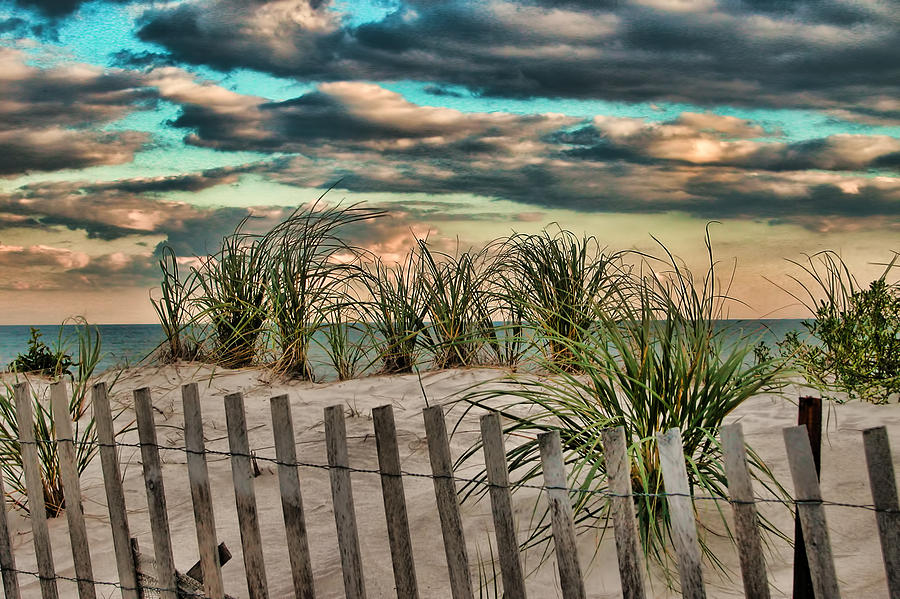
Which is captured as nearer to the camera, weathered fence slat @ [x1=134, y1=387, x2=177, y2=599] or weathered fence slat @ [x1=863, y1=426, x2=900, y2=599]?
weathered fence slat @ [x1=863, y1=426, x2=900, y2=599]

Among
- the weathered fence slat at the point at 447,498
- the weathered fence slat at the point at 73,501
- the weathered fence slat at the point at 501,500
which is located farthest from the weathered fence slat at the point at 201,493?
the weathered fence slat at the point at 501,500

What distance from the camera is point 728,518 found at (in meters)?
3.60

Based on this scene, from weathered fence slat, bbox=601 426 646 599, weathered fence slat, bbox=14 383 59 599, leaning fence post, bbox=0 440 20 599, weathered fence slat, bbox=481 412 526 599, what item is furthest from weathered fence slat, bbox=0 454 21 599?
weathered fence slat, bbox=601 426 646 599

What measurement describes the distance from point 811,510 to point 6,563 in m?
3.50

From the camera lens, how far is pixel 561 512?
6.99 feet

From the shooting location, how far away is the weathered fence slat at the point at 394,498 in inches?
92.0

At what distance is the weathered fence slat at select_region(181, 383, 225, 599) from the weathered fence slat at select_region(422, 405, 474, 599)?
1010 millimetres

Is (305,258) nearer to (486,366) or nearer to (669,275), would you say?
(486,366)

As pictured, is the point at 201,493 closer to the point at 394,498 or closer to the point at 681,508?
the point at 394,498

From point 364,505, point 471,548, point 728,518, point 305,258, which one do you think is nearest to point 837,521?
point 728,518

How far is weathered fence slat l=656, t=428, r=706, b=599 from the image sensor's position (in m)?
1.96

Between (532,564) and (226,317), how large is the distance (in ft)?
15.9

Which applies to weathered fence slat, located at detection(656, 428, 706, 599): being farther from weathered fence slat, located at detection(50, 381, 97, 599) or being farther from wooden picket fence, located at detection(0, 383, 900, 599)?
weathered fence slat, located at detection(50, 381, 97, 599)

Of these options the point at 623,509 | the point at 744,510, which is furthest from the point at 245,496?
the point at 744,510
